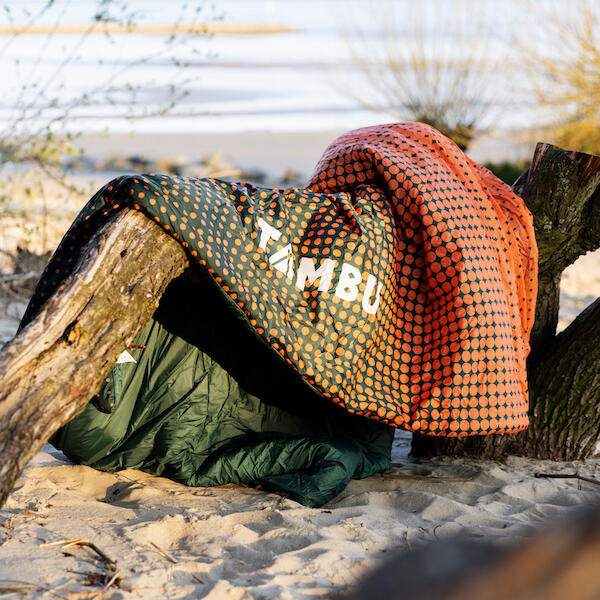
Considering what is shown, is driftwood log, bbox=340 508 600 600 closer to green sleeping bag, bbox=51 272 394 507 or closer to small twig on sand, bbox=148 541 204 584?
small twig on sand, bbox=148 541 204 584

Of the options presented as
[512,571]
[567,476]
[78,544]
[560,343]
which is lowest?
[78,544]

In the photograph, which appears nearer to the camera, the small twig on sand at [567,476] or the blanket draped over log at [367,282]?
the blanket draped over log at [367,282]

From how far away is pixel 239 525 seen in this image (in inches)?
86.5

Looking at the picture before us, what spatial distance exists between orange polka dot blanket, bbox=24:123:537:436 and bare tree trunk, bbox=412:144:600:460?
316 mm

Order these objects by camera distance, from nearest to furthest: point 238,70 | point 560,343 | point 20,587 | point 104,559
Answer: point 20,587 < point 104,559 < point 560,343 < point 238,70

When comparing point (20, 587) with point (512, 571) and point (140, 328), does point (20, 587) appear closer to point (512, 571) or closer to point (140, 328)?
point (140, 328)

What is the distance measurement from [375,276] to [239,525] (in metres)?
0.88

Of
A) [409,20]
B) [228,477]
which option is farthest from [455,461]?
[409,20]

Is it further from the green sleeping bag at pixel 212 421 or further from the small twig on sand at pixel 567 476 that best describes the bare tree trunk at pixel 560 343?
the green sleeping bag at pixel 212 421

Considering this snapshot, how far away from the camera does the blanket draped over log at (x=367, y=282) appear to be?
7.33ft

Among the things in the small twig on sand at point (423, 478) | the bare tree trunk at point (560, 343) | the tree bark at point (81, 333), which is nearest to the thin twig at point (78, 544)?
the tree bark at point (81, 333)

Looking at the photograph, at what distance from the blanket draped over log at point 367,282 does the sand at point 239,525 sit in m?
0.26

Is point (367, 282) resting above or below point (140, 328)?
above

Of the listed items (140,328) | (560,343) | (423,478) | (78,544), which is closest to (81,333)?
(140,328)
